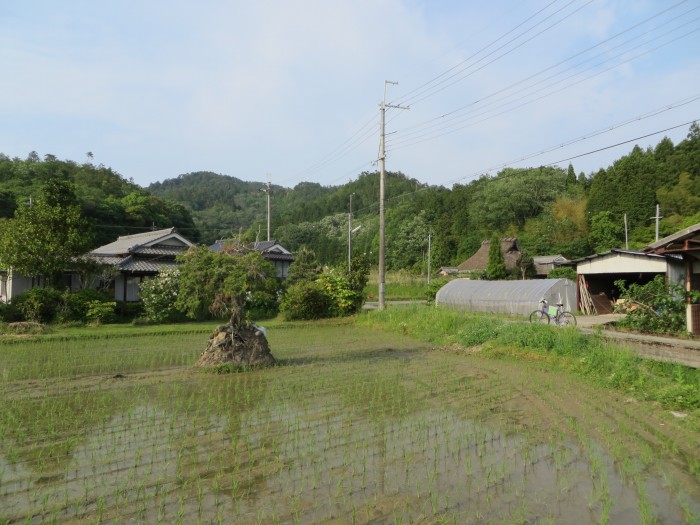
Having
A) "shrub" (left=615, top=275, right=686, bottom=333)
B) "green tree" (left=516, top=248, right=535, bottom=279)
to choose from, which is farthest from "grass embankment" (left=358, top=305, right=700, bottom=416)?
"green tree" (left=516, top=248, right=535, bottom=279)

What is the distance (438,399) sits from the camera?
7508 mm

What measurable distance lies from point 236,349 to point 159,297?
9.43 m

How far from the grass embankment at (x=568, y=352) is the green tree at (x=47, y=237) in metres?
11.4

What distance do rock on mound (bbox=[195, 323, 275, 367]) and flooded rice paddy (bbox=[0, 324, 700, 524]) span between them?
Result: 761 millimetres

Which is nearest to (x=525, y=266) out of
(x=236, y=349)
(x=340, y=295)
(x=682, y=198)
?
(x=682, y=198)

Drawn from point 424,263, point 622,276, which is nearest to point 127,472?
point 622,276

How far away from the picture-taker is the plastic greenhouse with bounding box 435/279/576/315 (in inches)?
720

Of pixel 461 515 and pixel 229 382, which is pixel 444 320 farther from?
pixel 461 515

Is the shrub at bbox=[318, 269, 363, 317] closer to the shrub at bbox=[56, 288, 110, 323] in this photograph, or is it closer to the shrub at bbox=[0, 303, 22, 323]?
the shrub at bbox=[56, 288, 110, 323]

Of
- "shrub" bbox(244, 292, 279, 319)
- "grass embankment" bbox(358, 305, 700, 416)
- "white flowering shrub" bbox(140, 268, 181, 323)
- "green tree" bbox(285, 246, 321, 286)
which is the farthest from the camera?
"green tree" bbox(285, 246, 321, 286)

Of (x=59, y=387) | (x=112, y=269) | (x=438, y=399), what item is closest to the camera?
(x=438, y=399)

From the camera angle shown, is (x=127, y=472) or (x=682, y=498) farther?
(x=127, y=472)

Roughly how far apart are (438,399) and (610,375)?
309cm

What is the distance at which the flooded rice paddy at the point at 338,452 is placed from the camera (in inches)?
157
